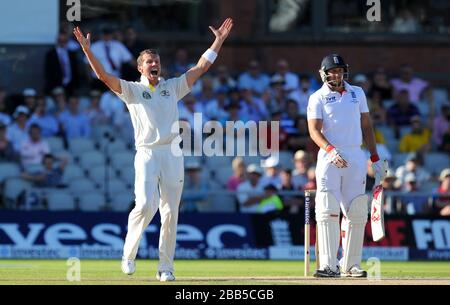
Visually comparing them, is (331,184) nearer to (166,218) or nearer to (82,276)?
(166,218)

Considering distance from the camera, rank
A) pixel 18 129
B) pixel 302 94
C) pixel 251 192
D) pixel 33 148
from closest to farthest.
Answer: pixel 251 192, pixel 33 148, pixel 18 129, pixel 302 94

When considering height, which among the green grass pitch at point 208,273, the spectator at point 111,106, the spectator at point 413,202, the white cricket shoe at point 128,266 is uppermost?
the spectator at point 111,106

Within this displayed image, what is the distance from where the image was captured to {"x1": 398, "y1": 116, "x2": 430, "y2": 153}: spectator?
70.8 feet

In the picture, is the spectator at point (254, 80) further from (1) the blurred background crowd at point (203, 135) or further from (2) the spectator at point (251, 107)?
(2) the spectator at point (251, 107)

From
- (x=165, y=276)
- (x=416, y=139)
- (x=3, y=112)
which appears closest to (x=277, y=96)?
(x=416, y=139)

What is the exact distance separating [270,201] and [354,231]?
22.7ft

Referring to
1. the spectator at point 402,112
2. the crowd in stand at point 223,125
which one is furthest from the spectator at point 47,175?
the spectator at point 402,112

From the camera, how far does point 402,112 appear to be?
72.6 feet

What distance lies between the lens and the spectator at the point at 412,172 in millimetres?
20281

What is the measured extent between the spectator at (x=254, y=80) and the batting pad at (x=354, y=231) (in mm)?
9982

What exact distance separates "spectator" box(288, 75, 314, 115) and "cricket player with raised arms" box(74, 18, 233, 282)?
9.51 meters

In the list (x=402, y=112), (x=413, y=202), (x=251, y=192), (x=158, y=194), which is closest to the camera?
(x=158, y=194)

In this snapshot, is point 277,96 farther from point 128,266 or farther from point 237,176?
point 128,266

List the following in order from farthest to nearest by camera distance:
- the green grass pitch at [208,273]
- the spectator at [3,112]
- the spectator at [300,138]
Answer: the spectator at [300,138] < the spectator at [3,112] < the green grass pitch at [208,273]
